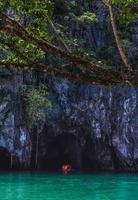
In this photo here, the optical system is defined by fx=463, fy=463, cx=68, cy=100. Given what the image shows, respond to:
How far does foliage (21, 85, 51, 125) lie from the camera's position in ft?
72.6

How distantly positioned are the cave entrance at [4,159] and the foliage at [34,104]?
202 centimetres

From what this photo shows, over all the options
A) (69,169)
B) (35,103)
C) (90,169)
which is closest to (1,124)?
(35,103)

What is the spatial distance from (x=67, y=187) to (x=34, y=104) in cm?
616

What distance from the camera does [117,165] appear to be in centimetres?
2538

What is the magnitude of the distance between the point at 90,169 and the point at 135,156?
8.48 ft

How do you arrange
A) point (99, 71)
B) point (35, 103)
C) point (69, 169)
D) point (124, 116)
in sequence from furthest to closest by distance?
point (124, 116), point (69, 169), point (35, 103), point (99, 71)

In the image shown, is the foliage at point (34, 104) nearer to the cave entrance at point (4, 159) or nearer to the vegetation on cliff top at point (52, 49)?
the cave entrance at point (4, 159)

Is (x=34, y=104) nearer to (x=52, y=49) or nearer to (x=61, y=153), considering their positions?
(x=61, y=153)

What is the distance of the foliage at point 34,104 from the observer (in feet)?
72.6

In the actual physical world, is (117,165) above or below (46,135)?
below

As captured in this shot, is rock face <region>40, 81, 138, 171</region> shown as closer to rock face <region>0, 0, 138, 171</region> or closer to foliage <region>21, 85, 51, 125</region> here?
rock face <region>0, 0, 138, 171</region>

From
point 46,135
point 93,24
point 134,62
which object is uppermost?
point 93,24

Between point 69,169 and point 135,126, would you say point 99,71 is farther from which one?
point 135,126

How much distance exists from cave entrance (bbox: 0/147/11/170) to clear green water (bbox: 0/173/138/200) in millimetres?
2405
